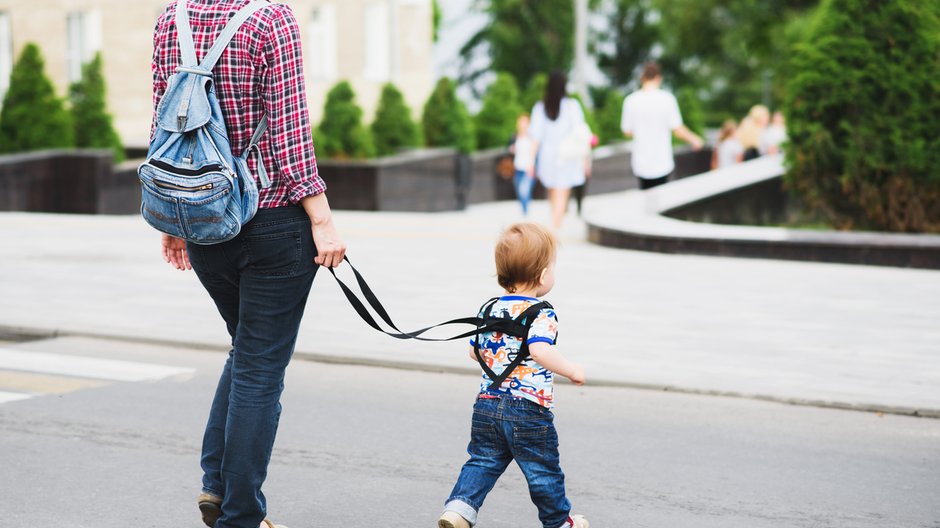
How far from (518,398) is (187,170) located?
4.03ft

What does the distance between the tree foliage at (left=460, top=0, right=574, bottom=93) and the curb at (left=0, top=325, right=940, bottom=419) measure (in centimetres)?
6029

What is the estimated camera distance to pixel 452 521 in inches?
163

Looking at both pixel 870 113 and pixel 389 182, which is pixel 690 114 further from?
pixel 870 113

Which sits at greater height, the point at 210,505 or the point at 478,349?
the point at 478,349

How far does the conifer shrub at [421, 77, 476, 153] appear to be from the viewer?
1024 inches

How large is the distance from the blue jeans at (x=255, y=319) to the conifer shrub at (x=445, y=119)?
22.0 meters

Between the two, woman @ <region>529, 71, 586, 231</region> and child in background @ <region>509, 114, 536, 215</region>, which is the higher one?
woman @ <region>529, 71, 586, 231</region>

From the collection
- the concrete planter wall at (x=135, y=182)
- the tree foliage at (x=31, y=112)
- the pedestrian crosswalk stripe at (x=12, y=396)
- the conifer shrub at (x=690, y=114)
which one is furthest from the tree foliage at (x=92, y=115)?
the conifer shrub at (x=690, y=114)

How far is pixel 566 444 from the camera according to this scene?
602 cm

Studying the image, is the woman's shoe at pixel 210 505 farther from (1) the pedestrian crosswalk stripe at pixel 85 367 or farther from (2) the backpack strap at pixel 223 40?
(1) the pedestrian crosswalk stripe at pixel 85 367

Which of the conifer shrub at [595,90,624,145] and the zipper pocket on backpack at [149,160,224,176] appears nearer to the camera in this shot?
the zipper pocket on backpack at [149,160,224,176]

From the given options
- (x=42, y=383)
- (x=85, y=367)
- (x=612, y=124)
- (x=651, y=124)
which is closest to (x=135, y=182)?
(x=651, y=124)

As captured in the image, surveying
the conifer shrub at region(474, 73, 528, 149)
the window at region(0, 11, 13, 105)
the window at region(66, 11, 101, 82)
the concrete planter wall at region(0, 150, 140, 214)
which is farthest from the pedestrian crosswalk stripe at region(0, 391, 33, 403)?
the conifer shrub at region(474, 73, 528, 149)

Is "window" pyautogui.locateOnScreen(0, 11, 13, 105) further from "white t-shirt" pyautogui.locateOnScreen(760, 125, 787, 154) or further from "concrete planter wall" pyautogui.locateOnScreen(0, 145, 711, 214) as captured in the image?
"white t-shirt" pyautogui.locateOnScreen(760, 125, 787, 154)
